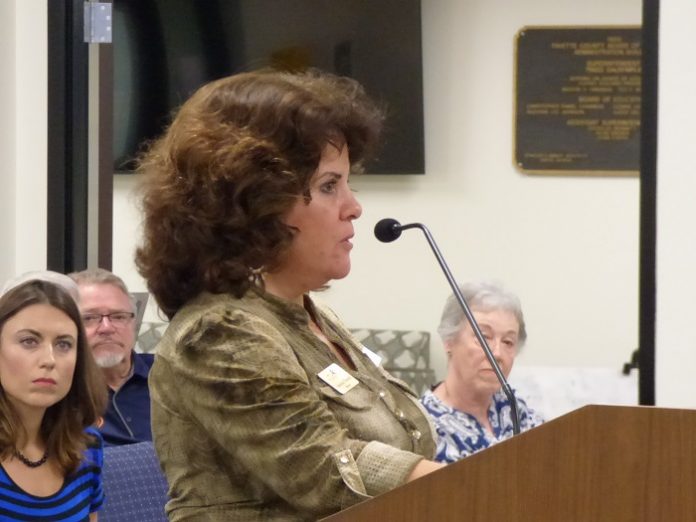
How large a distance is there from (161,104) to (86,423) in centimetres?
287

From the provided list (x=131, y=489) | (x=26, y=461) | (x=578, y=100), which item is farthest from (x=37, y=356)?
(x=578, y=100)

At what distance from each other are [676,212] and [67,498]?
1542 mm

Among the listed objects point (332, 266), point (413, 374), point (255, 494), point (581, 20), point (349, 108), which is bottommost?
point (413, 374)

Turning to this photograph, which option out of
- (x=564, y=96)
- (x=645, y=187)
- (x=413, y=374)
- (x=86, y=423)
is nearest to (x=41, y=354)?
(x=86, y=423)

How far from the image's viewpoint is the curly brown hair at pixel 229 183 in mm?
1382

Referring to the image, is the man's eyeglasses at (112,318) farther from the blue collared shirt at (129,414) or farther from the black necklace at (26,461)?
the black necklace at (26,461)

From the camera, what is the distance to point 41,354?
2.41 metres

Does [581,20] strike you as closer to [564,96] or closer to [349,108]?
[564,96]

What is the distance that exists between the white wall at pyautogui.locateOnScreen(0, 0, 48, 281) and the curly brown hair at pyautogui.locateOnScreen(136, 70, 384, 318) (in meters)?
2.35

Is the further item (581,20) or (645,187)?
(581,20)

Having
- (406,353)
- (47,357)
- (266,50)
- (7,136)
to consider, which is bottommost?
(406,353)

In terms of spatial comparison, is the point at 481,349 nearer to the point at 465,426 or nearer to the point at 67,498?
the point at 465,426

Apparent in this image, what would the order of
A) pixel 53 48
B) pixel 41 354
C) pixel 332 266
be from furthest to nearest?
1. pixel 53 48
2. pixel 41 354
3. pixel 332 266

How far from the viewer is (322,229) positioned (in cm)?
143
